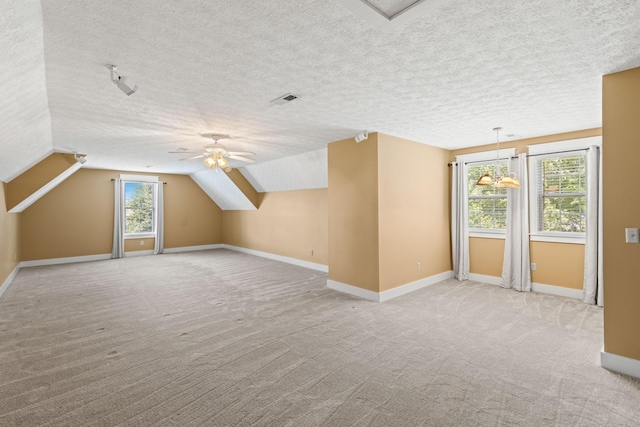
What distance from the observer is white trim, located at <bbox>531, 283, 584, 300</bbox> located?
4645 mm

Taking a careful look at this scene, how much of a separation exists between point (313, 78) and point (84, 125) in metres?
3.50

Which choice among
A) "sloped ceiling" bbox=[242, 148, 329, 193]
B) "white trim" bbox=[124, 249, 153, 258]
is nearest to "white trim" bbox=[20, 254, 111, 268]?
"white trim" bbox=[124, 249, 153, 258]

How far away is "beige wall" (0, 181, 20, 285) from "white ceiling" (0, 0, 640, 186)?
68.1 inches

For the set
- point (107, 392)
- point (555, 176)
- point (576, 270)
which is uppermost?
point (555, 176)

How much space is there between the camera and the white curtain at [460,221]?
5.77m

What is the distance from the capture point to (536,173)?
5.07 m

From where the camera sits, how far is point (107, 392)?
235 cm

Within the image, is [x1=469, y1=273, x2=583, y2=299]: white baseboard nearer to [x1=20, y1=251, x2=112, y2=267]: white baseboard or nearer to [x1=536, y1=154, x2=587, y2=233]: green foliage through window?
[x1=536, y1=154, x2=587, y2=233]: green foliage through window

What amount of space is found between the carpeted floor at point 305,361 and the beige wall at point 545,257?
0.42 meters

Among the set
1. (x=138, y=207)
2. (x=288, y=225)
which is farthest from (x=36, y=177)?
(x=288, y=225)

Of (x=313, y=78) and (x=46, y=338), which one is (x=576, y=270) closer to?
(x=313, y=78)

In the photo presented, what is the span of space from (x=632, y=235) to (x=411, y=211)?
2887mm

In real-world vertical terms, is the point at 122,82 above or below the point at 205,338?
above

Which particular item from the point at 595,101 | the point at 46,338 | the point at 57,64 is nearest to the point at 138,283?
the point at 46,338
